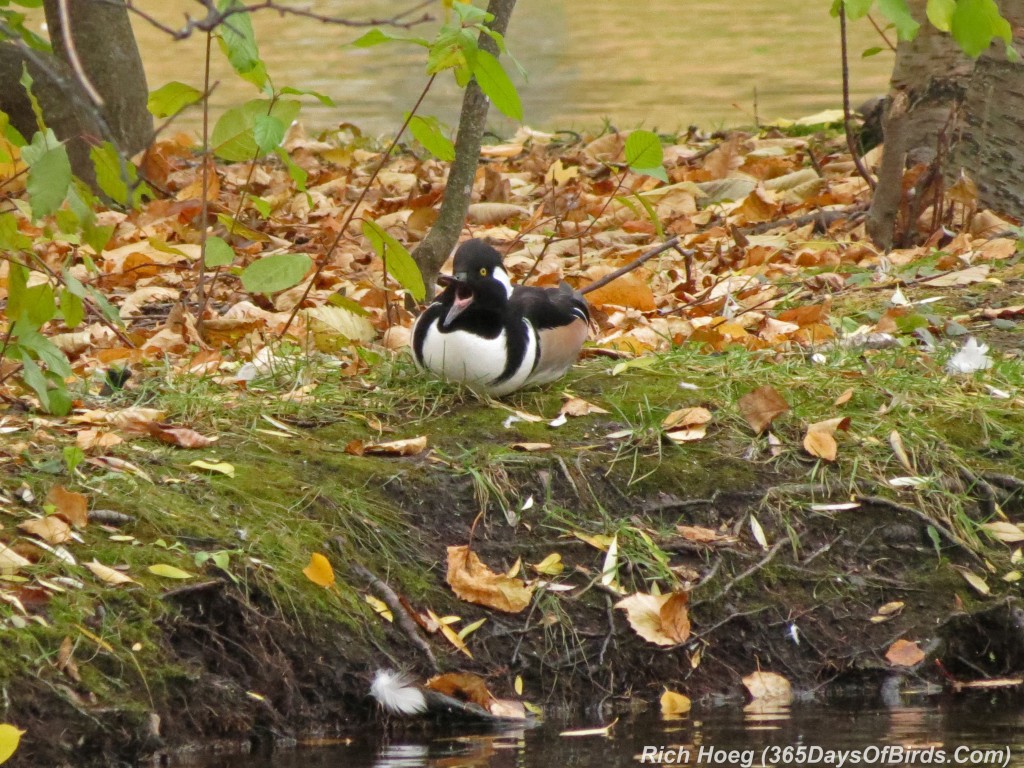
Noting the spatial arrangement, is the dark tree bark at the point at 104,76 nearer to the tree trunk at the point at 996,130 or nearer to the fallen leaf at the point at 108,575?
the tree trunk at the point at 996,130

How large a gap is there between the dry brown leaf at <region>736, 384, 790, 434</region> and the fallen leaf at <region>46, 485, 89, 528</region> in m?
1.82

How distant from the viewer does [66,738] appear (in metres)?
2.83

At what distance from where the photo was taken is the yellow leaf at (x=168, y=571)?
3193mm

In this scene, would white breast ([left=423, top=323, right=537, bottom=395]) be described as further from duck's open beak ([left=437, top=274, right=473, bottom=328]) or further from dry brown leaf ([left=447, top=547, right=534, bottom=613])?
dry brown leaf ([left=447, top=547, right=534, bottom=613])

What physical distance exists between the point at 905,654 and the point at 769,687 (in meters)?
0.38

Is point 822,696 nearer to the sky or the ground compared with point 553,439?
nearer to the ground

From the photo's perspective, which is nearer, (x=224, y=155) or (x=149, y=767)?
(x=149, y=767)

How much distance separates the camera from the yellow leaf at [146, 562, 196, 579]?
10.5ft

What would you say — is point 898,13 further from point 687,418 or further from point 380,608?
point 380,608

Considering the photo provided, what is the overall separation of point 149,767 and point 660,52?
45.6 feet

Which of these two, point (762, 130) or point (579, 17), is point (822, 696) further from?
point (579, 17)

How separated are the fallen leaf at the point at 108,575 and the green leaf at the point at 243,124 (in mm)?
1324

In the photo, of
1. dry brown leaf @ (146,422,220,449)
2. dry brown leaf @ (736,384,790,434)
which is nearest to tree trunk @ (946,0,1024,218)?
dry brown leaf @ (736,384,790,434)

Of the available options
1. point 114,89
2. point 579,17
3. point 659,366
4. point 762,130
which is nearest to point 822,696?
point 659,366
